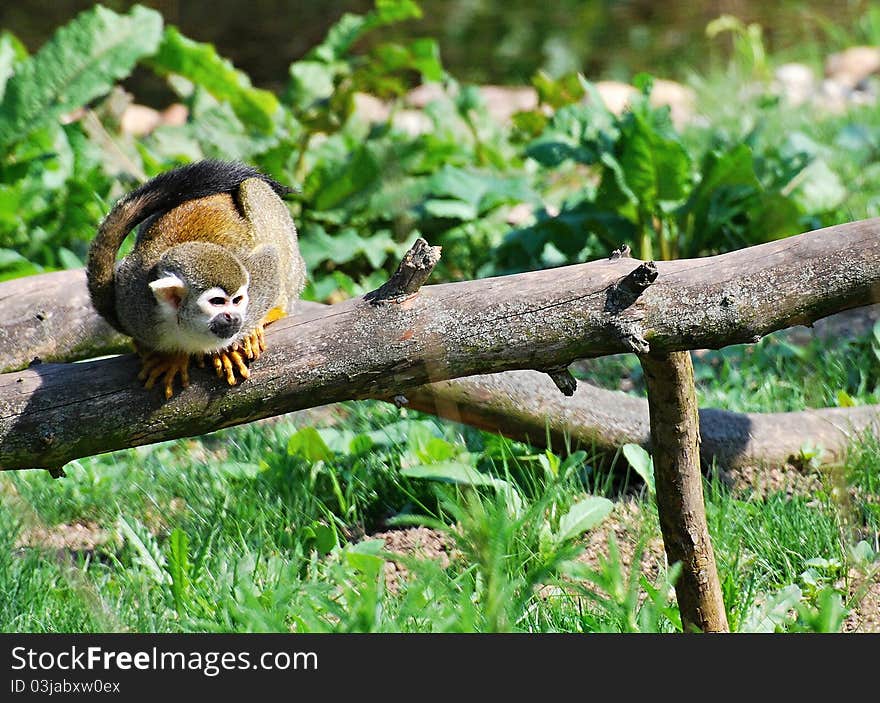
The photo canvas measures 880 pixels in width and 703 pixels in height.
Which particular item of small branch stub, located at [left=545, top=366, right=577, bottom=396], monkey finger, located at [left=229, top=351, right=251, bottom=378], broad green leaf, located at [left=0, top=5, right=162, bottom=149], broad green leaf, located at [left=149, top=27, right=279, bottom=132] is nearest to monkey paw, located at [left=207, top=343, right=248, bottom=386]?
monkey finger, located at [left=229, top=351, right=251, bottom=378]

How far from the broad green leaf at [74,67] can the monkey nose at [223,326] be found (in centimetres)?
285

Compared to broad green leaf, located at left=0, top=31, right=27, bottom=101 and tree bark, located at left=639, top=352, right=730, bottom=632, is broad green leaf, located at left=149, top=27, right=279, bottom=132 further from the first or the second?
tree bark, located at left=639, top=352, right=730, bottom=632

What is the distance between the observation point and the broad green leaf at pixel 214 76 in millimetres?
5355

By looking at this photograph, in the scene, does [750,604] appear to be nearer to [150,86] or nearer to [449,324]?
[449,324]

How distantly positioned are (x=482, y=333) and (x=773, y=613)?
991 millimetres

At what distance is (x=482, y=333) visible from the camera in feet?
7.74

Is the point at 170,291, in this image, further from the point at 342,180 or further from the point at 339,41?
the point at 339,41

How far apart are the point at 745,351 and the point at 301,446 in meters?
1.93

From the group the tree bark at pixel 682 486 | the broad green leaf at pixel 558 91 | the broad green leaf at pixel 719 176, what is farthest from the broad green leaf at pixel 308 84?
the tree bark at pixel 682 486

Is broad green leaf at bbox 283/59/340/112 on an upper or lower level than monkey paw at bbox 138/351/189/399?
upper

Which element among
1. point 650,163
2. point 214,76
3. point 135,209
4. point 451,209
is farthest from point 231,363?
point 214,76

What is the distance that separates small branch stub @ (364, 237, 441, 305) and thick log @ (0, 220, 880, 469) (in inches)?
0.9

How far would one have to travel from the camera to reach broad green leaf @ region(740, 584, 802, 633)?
252 cm

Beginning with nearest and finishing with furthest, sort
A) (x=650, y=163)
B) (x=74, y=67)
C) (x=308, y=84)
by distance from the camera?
(x=650, y=163), (x=74, y=67), (x=308, y=84)
